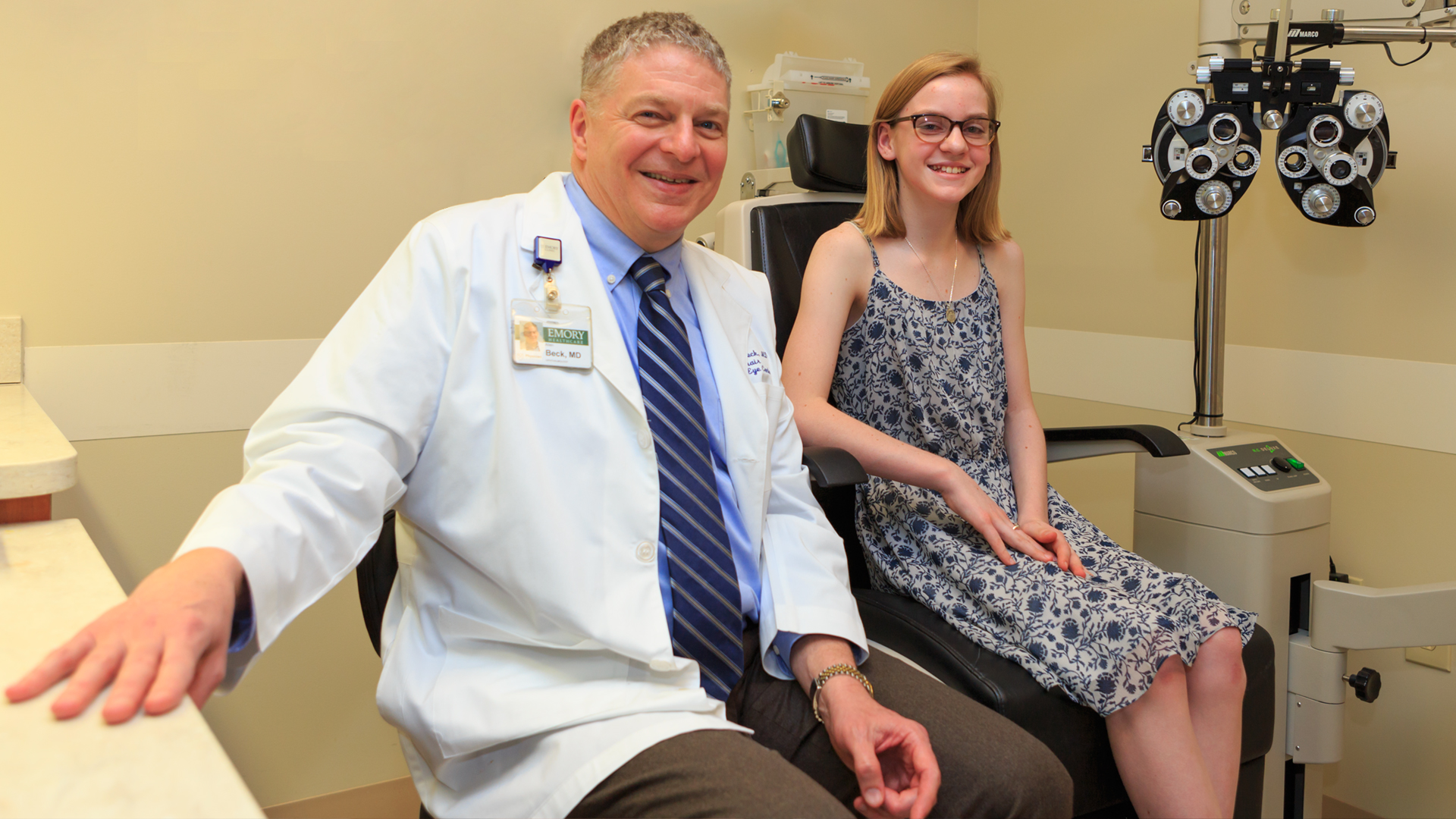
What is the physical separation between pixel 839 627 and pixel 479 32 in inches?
67.1

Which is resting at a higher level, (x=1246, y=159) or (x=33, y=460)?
(x=1246, y=159)

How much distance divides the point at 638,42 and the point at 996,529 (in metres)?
0.90

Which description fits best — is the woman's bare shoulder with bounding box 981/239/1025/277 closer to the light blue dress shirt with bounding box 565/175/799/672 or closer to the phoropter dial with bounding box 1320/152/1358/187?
the phoropter dial with bounding box 1320/152/1358/187

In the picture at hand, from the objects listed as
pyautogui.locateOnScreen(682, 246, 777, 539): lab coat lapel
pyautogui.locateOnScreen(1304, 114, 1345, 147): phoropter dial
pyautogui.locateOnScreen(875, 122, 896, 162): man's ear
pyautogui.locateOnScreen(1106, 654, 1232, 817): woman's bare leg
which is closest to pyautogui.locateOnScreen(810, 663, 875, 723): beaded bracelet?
pyautogui.locateOnScreen(682, 246, 777, 539): lab coat lapel

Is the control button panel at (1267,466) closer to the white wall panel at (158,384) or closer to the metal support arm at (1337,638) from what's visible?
the metal support arm at (1337,638)

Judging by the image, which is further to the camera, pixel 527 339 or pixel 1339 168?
pixel 1339 168

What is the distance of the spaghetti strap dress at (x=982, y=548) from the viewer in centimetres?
141

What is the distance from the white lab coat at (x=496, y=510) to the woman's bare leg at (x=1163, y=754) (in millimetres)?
471

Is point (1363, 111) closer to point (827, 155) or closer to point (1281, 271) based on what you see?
point (1281, 271)

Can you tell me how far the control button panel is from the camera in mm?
1853

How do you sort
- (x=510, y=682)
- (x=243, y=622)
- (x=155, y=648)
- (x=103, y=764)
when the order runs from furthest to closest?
(x=510, y=682) < (x=243, y=622) < (x=155, y=648) < (x=103, y=764)

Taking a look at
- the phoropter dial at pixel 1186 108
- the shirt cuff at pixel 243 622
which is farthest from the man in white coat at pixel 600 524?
the phoropter dial at pixel 1186 108

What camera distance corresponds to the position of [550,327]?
1233 mm

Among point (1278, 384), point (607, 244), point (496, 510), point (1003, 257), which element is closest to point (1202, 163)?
point (1003, 257)
